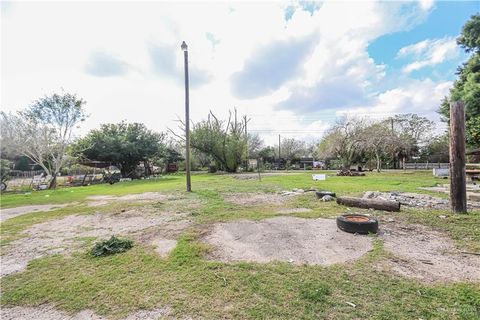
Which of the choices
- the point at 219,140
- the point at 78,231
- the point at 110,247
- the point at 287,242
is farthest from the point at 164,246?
the point at 219,140

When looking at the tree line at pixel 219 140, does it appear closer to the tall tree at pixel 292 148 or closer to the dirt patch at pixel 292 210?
the tall tree at pixel 292 148

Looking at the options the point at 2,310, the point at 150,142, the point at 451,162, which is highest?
the point at 150,142

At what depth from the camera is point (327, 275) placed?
262 centimetres

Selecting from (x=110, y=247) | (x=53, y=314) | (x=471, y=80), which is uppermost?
(x=471, y=80)

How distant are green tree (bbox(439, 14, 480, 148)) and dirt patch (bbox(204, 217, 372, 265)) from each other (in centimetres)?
1187

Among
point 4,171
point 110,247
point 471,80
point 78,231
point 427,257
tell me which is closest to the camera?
point 427,257

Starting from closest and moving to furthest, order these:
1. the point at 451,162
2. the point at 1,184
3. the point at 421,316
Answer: the point at 421,316, the point at 451,162, the point at 1,184

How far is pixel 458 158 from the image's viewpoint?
204 inches

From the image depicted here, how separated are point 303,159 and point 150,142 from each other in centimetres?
2522

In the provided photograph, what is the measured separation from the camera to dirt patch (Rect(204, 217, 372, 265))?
317 cm

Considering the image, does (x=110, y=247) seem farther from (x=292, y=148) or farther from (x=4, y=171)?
(x=292, y=148)

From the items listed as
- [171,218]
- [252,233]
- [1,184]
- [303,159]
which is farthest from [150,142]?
[303,159]

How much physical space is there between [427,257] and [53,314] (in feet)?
14.1

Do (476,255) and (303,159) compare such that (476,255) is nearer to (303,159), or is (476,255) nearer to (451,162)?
(451,162)
